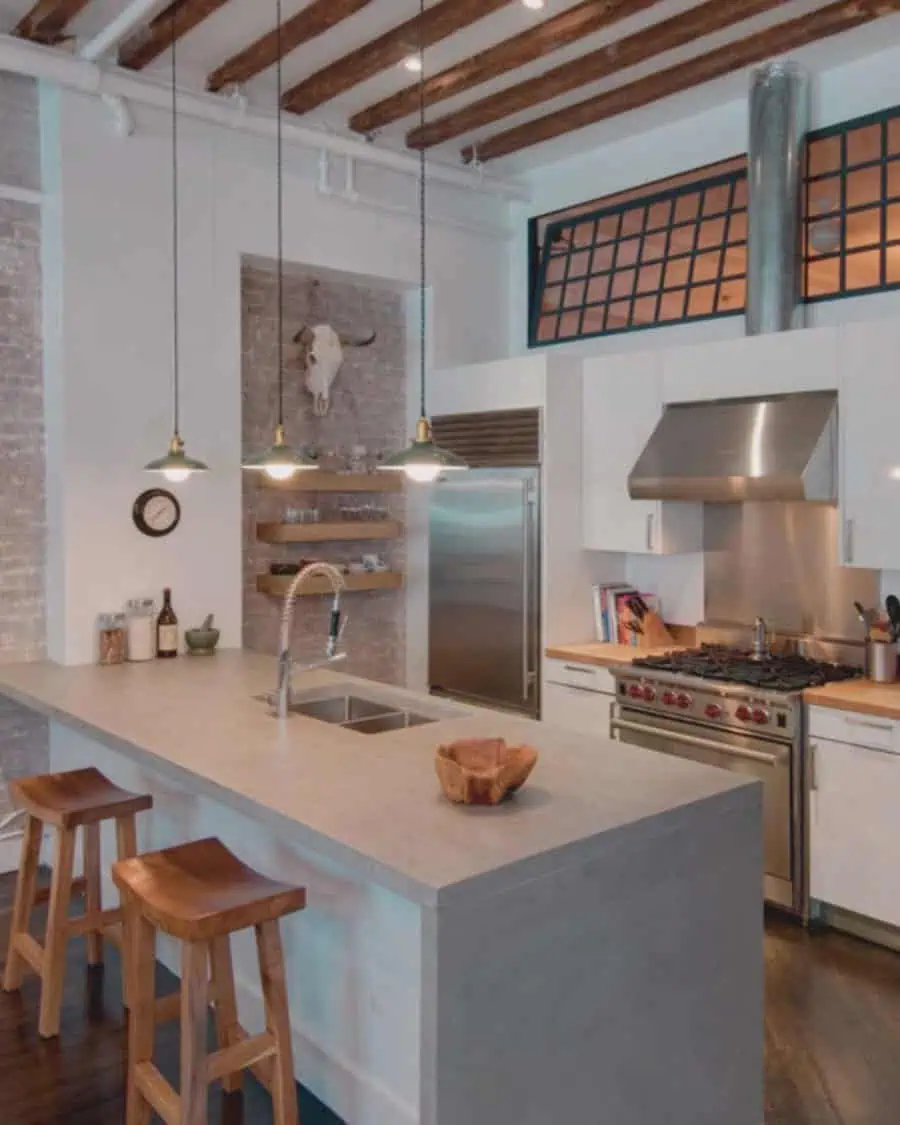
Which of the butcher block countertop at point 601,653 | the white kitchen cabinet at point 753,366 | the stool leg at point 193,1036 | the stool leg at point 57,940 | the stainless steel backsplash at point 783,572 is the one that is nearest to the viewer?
the stool leg at point 193,1036

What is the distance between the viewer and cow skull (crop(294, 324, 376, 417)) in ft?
17.1

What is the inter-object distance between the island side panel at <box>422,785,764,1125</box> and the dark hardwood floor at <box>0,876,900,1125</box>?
1.15 feet

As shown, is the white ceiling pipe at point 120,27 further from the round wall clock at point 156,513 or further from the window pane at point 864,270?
the window pane at point 864,270

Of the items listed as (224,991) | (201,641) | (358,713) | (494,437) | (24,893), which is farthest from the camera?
(494,437)

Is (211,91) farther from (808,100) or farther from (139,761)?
(139,761)

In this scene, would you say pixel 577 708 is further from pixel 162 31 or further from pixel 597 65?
pixel 162 31

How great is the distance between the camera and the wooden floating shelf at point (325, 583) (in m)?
5.09

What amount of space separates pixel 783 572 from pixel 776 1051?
87.3 inches

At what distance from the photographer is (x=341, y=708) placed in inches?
152

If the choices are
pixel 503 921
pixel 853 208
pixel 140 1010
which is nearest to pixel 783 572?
pixel 853 208

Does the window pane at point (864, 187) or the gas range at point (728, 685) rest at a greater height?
the window pane at point (864, 187)

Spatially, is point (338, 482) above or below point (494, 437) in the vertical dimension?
below

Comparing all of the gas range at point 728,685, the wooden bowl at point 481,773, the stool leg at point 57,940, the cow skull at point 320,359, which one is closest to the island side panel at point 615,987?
the wooden bowl at point 481,773

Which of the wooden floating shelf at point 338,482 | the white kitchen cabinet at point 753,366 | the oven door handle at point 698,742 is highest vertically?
the white kitchen cabinet at point 753,366
